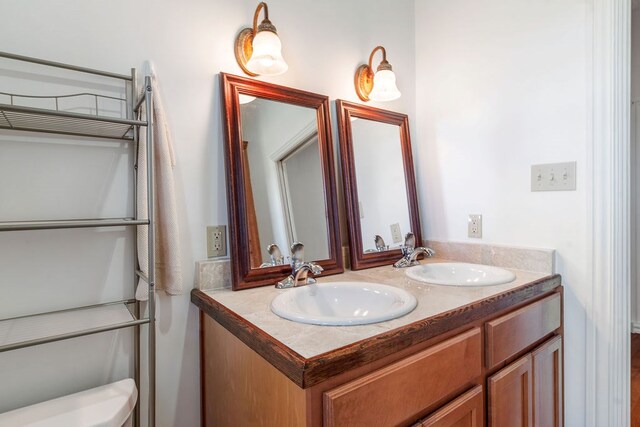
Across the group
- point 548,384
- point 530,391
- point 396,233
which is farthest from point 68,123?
point 548,384

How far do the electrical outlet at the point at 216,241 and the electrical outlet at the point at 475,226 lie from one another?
1.17 metres

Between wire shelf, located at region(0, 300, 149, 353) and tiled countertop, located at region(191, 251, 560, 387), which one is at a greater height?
wire shelf, located at region(0, 300, 149, 353)

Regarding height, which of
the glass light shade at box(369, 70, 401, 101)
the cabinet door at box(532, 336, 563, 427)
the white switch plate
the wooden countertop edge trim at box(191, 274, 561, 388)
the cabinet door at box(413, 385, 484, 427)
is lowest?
the cabinet door at box(532, 336, 563, 427)

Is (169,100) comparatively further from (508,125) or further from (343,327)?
(508,125)

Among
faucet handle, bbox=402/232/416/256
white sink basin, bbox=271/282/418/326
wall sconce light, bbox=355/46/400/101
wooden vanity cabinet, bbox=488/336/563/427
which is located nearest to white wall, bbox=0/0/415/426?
wall sconce light, bbox=355/46/400/101

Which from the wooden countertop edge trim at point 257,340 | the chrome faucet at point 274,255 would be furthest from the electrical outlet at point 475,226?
the wooden countertop edge trim at point 257,340

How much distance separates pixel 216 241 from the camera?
126 centimetres

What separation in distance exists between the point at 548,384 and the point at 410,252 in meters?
0.72

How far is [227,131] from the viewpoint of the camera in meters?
1.24

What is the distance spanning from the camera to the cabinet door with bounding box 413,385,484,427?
35.6 inches

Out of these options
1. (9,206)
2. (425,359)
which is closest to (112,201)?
(9,206)

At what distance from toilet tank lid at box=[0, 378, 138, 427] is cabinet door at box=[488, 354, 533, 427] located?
3.48 feet

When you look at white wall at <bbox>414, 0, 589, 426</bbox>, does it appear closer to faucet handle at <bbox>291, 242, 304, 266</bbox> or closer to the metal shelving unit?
faucet handle at <bbox>291, 242, 304, 266</bbox>

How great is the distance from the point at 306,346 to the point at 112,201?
769mm
